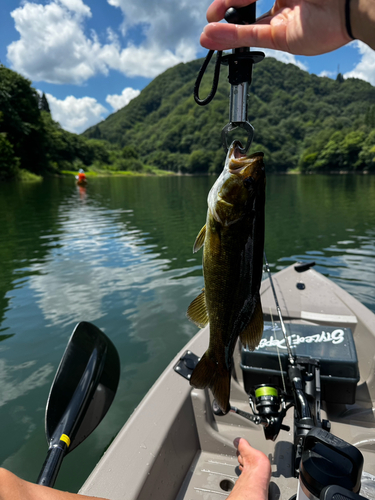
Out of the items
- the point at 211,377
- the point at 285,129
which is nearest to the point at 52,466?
the point at 211,377

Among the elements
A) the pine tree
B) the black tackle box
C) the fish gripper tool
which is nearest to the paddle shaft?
the black tackle box

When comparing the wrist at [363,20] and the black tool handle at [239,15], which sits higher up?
the black tool handle at [239,15]

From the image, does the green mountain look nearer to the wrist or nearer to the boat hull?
the boat hull

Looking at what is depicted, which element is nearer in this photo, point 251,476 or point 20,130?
point 251,476

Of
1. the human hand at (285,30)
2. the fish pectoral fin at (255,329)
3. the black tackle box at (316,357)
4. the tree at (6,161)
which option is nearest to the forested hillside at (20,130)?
the tree at (6,161)

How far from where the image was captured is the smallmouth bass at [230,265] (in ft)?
4.77

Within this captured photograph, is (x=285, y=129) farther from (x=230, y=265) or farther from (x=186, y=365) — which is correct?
(x=230, y=265)

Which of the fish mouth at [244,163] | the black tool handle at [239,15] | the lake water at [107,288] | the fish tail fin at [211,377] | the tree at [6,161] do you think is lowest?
the lake water at [107,288]

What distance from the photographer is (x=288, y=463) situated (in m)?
2.93

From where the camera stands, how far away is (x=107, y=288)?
27.5 ft

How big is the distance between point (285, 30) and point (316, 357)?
2.83 m

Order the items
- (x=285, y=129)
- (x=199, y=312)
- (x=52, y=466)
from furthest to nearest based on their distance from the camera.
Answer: (x=285, y=129) < (x=52, y=466) < (x=199, y=312)

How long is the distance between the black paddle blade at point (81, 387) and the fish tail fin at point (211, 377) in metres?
1.36

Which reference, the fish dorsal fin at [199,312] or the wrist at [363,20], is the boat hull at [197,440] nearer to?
the fish dorsal fin at [199,312]
